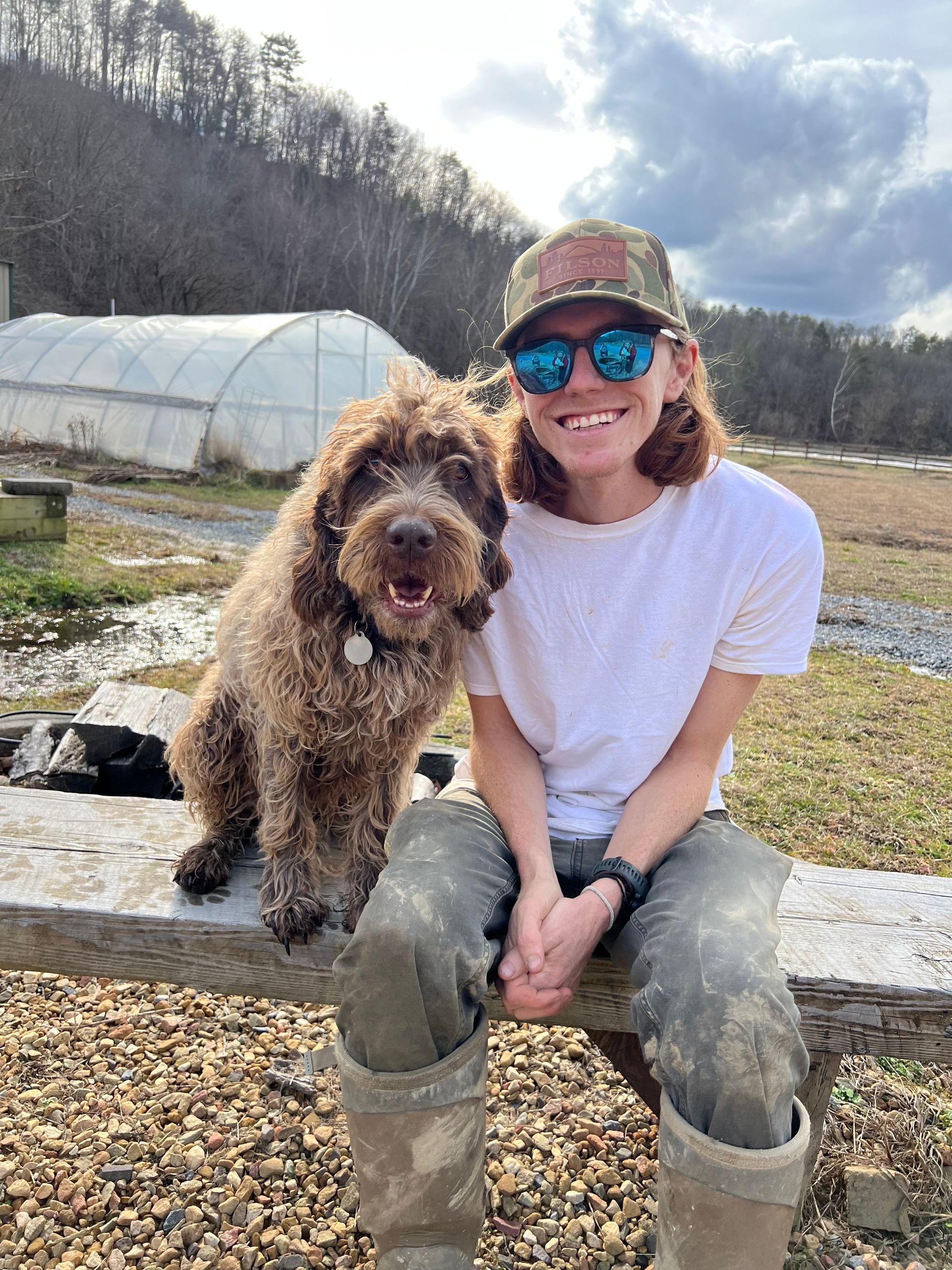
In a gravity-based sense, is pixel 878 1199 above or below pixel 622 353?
below

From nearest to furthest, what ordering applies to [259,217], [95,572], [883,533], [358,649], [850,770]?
[358,649]
[850,770]
[95,572]
[883,533]
[259,217]

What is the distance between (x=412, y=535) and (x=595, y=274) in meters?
0.82

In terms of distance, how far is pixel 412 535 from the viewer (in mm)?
2371

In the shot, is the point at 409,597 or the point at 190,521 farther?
the point at 190,521

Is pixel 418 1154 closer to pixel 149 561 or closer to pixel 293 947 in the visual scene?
pixel 293 947

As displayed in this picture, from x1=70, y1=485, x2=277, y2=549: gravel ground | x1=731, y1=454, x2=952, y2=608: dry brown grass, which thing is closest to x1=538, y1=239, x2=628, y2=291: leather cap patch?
x1=70, y1=485, x2=277, y2=549: gravel ground

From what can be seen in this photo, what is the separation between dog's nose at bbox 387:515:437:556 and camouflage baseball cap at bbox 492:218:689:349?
52 centimetres

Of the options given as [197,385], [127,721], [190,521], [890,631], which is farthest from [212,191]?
[127,721]

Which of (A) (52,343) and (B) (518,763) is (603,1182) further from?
(A) (52,343)

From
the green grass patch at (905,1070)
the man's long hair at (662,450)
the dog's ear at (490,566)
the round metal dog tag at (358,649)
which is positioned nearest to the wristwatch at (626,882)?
the dog's ear at (490,566)

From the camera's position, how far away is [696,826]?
7.95 feet

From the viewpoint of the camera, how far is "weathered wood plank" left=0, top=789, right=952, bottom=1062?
229cm

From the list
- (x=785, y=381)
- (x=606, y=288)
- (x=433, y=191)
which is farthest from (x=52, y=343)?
(x=785, y=381)

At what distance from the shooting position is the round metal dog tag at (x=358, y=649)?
8.63 ft
